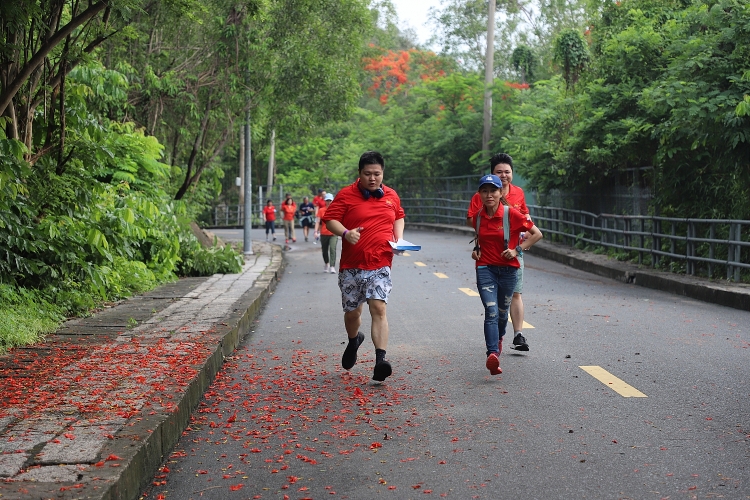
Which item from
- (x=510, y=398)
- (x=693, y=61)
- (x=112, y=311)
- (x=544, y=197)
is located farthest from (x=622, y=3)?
(x=510, y=398)

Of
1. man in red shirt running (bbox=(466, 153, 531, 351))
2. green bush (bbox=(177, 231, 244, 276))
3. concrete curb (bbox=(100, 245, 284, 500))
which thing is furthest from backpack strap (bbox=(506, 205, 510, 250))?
green bush (bbox=(177, 231, 244, 276))

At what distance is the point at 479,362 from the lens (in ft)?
28.7

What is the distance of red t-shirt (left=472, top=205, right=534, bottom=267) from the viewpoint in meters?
8.46

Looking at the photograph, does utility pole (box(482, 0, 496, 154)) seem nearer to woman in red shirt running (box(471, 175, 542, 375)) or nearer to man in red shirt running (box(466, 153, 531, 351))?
man in red shirt running (box(466, 153, 531, 351))

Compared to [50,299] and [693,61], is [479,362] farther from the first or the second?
[693,61]

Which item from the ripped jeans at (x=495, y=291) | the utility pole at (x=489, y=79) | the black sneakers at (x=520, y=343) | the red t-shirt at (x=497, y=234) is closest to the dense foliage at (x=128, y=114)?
the red t-shirt at (x=497, y=234)

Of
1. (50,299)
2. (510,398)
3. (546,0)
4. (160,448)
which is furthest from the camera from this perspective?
(546,0)

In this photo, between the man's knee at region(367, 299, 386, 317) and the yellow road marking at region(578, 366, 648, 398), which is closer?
the yellow road marking at region(578, 366, 648, 398)

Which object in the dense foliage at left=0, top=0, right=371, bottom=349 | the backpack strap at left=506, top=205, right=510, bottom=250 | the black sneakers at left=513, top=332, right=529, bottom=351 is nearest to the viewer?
the backpack strap at left=506, top=205, right=510, bottom=250

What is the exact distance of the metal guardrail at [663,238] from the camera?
15727mm

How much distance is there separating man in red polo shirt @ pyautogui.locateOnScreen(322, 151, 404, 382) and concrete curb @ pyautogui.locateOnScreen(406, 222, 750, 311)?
7.36 m

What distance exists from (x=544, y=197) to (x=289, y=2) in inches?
452

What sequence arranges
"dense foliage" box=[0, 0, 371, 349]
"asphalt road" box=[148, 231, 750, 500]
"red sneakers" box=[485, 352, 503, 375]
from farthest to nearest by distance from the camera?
"dense foliage" box=[0, 0, 371, 349], "red sneakers" box=[485, 352, 503, 375], "asphalt road" box=[148, 231, 750, 500]

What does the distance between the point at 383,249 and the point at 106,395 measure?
8.35 ft
